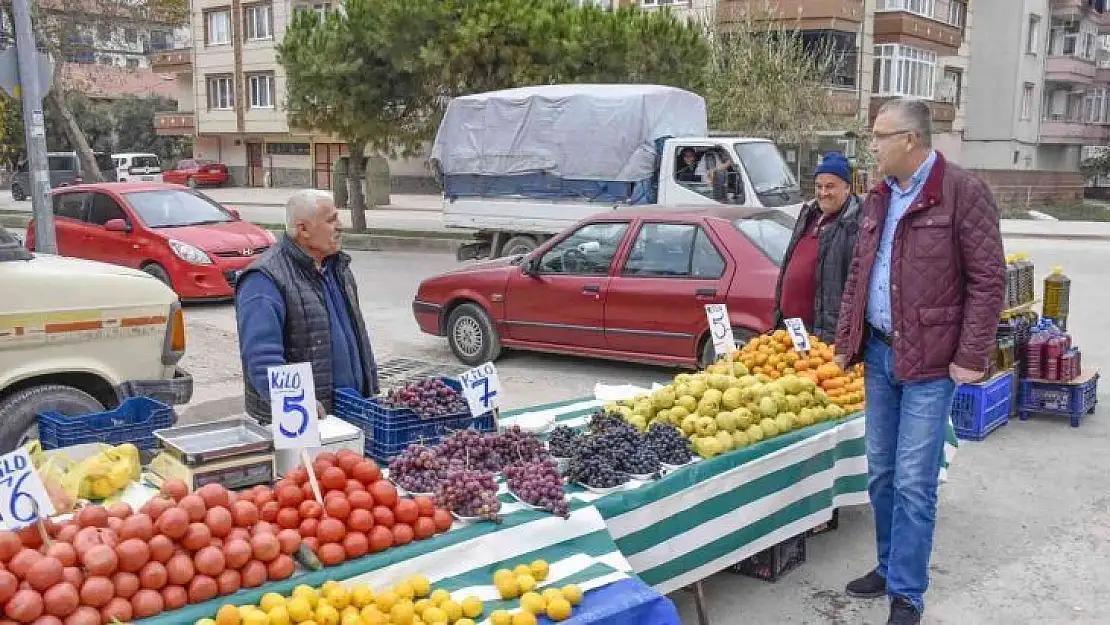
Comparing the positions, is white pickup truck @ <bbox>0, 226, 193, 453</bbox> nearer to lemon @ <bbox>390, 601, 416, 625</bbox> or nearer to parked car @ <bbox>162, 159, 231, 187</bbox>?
lemon @ <bbox>390, 601, 416, 625</bbox>

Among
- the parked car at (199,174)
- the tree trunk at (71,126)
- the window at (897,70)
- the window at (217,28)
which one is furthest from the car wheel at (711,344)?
the window at (217,28)

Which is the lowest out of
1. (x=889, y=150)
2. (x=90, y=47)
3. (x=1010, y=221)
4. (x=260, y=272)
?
(x=1010, y=221)

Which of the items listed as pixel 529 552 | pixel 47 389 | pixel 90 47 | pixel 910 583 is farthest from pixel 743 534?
pixel 90 47

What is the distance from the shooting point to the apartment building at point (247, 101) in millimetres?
46781

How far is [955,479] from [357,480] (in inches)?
183

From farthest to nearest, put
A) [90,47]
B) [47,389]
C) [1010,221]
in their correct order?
1. [1010,221]
2. [90,47]
3. [47,389]

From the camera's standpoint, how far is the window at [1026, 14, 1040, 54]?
149ft

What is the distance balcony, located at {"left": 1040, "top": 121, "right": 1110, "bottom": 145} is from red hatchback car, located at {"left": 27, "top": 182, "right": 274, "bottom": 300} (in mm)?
44037

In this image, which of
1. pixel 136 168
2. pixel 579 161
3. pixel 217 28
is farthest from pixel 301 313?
pixel 217 28

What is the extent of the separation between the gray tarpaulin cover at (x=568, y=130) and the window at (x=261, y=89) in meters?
32.1

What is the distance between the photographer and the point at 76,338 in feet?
19.0

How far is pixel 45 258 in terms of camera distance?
621cm

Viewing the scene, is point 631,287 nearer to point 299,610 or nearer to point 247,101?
point 299,610

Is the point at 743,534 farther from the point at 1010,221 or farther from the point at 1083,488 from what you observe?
the point at 1010,221
